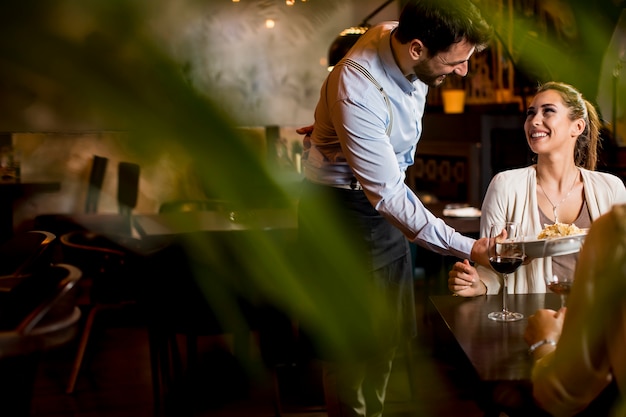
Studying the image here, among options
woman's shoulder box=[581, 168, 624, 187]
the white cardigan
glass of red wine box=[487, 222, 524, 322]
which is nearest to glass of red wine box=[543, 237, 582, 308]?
glass of red wine box=[487, 222, 524, 322]

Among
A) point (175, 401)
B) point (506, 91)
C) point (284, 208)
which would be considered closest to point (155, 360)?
point (175, 401)

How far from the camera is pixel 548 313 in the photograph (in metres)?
1.58

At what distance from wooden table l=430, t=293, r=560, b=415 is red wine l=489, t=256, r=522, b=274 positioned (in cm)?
14

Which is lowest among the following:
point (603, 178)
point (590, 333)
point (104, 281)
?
point (104, 281)

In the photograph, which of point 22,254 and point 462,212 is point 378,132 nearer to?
point 22,254

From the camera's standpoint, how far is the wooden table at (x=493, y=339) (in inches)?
64.2

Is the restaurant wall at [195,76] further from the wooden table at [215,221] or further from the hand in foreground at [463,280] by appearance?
the hand in foreground at [463,280]

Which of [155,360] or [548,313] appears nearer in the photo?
[548,313]

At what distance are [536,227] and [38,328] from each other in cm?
174

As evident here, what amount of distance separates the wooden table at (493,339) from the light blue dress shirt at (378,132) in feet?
0.57

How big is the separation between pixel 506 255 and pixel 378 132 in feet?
1.96

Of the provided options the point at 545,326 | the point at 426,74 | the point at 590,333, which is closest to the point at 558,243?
the point at 545,326

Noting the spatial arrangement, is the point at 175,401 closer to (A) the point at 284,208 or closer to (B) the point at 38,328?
(B) the point at 38,328

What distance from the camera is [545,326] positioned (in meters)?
1.56
